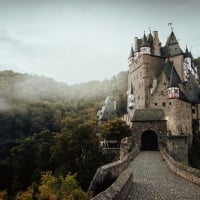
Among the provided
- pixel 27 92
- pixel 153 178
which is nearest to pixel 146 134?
pixel 153 178

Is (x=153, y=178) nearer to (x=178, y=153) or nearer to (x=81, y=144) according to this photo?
(x=81, y=144)

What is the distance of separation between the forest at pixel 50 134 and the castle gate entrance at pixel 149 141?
5.03 m

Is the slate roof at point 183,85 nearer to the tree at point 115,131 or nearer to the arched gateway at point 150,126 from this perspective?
the tree at point 115,131

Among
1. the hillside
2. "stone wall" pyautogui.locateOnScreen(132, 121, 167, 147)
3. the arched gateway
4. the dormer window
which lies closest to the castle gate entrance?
the arched gateway

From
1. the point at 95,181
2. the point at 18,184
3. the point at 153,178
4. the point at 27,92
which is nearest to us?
the point at 95,181

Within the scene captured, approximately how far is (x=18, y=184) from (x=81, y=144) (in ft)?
51.0

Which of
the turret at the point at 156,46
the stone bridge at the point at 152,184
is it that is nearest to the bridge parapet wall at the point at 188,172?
the stone bridge at the point at 152,184

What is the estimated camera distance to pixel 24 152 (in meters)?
51.8

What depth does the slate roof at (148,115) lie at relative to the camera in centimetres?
3450

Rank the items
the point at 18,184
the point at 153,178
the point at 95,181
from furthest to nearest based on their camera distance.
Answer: the point at 18,184 < the point at 153,178 < the point at 95,181

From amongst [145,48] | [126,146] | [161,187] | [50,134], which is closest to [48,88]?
[145,48]

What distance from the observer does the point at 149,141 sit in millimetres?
36219

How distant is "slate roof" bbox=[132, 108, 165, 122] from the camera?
3450 centimetres

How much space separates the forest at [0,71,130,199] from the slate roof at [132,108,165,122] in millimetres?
5836
